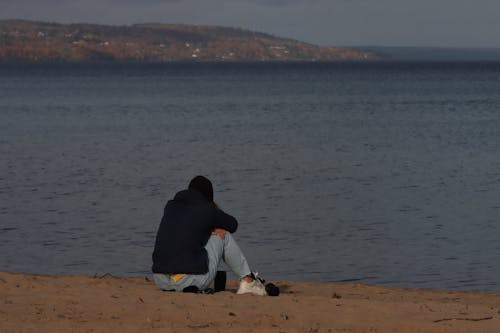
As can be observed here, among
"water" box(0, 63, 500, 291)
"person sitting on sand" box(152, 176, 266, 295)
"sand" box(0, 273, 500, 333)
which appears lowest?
"water" box(0, 63, 500, 291)

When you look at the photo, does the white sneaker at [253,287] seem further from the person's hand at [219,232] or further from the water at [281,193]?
the water at [281,193]

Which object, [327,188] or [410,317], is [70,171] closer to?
[327,188]

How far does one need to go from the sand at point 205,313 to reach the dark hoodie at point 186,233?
0.30 m

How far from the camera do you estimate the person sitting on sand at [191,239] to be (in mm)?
9797

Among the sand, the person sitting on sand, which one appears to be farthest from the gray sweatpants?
the sand

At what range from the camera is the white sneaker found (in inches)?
401

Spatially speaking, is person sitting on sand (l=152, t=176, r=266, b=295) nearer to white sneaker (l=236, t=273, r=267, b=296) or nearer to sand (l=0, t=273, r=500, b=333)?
sand (l=0, t=273, r=500, b=333)

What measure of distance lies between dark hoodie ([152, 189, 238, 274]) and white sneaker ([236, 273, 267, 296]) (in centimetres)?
51

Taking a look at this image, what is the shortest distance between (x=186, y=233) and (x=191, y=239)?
78 millimetres

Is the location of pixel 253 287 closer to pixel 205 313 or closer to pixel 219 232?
pixel 219 232

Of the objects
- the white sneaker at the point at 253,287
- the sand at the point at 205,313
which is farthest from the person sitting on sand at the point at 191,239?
the white sneaker at the point at 253,287

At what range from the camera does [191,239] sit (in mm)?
9797

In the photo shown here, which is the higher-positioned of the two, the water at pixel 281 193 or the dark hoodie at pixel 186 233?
the dark hoodie at pixel 186 233

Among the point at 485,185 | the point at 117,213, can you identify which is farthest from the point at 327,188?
the point at 117,213
